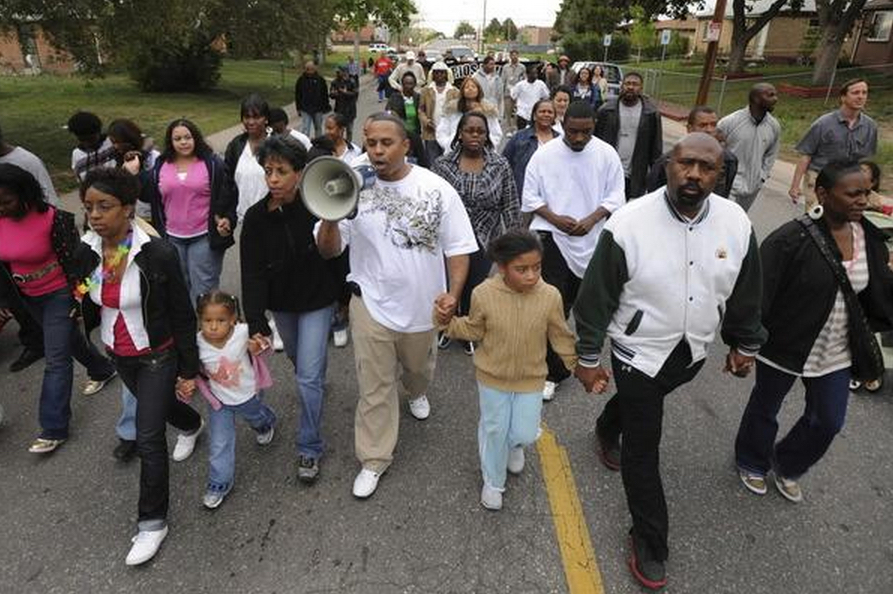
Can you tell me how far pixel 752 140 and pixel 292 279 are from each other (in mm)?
4492

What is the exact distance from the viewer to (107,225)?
8.59 feet

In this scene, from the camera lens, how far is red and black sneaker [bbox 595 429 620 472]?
3.41 meters

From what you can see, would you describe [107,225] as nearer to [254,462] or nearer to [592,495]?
[254,462]

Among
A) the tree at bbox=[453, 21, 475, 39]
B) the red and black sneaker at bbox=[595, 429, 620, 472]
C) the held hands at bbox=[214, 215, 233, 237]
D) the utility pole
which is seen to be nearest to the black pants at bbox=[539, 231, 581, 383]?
the red and black sneaker at bbox=[595, 429, 620, 472]

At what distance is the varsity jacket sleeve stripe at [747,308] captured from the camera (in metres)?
2.47

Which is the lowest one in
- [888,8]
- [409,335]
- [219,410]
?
[219,410]

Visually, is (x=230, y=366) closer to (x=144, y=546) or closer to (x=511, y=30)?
(x=144, y=546)

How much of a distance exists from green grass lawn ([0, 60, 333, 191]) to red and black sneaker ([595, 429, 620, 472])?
957 cm

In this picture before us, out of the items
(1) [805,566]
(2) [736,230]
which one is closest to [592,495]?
(1) [805,566]

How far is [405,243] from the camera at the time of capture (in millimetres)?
2902

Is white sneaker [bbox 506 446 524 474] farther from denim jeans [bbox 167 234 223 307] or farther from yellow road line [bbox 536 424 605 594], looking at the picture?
denim jeans [bbox 167 234 223 307]

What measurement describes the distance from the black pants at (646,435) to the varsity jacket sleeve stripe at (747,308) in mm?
208

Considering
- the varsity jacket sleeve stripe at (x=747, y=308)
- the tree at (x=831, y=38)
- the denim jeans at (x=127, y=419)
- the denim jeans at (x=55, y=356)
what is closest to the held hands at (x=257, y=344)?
the denim jeans at (x=127, y=419)

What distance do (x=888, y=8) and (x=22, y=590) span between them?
3984cm
